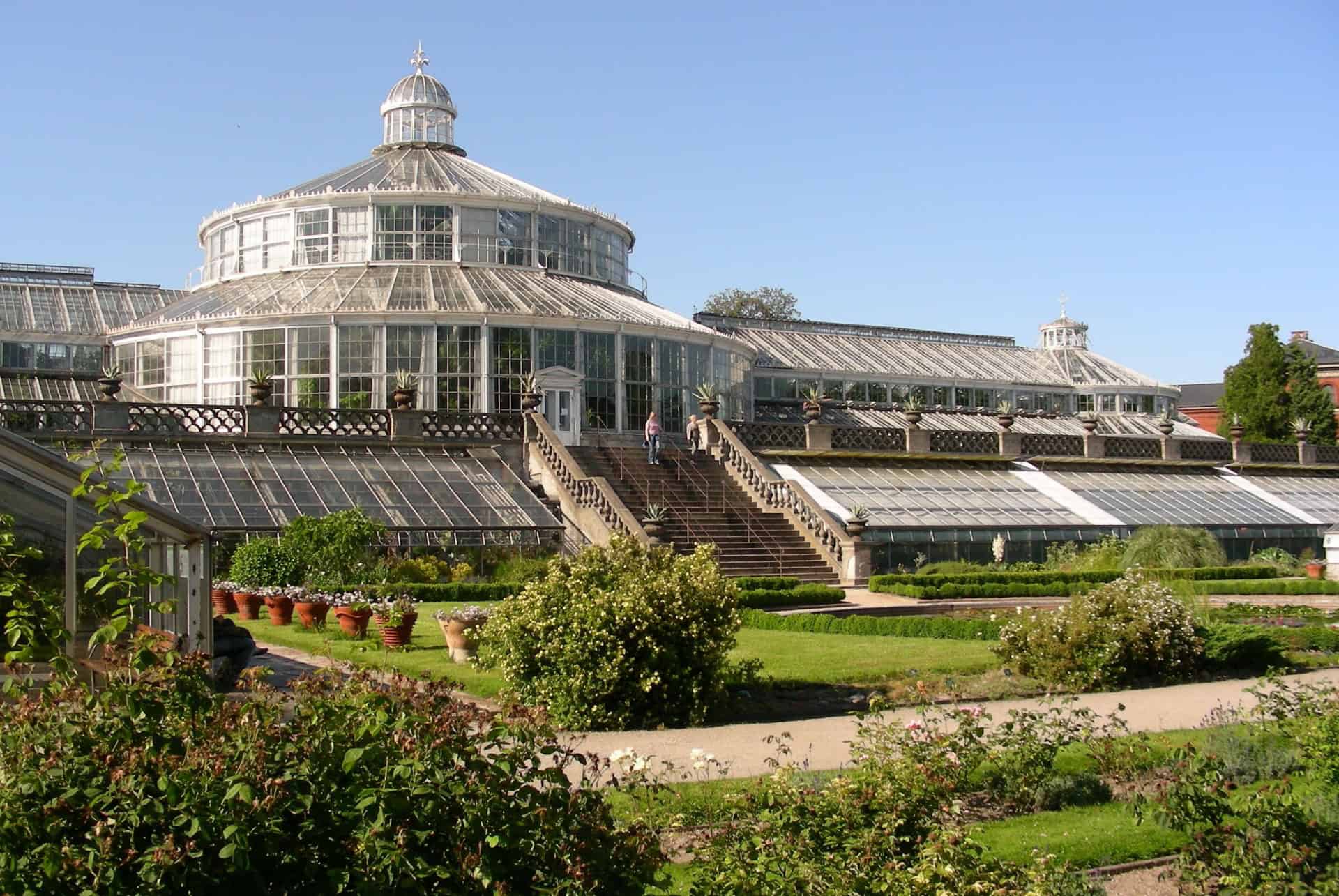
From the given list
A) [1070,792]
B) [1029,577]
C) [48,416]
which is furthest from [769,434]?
[1070,792]

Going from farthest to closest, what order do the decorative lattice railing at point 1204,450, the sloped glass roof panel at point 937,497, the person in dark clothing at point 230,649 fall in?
the decorative lattice railing at point 1204,450 < the sloped glass roof panel at point 937,497 < the person in dark clothing at point 230,649

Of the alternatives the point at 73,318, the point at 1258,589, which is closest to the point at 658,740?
the point at 1258,589

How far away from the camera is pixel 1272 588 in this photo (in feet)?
101

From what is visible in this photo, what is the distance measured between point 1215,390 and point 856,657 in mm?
95974

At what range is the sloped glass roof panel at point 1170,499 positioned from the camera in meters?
41.3

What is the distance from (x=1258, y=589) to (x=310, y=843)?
2843cm

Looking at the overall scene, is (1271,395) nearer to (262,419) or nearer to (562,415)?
(562,415)

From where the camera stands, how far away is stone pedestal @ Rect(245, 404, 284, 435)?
33.6m

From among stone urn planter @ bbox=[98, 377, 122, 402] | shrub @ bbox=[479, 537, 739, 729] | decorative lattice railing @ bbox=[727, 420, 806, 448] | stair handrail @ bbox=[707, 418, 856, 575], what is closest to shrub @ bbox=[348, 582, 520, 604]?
stair handrail @ bbox=[707, 418, 856, 575]

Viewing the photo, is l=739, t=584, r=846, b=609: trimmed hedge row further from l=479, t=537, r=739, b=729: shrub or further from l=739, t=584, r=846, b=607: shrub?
l=479, t=537, r=739, b=729: shrub

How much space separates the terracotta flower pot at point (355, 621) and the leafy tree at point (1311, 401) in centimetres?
5445

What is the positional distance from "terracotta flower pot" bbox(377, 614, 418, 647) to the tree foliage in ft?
182

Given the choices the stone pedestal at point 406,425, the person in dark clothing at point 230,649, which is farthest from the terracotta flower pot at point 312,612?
the stone pedestal at point 406,425

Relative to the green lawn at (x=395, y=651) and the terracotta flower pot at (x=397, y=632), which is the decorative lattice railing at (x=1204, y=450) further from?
the terracotta flower pot at (x=397, y=632)
